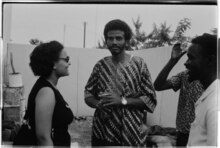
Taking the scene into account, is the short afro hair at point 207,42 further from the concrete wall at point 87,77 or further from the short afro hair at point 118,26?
the short afro hair at point 118,26

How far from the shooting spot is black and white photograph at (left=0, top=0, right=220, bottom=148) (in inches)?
Answer: 106

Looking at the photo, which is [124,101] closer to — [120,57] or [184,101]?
[120,57]

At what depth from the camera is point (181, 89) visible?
2725 mm

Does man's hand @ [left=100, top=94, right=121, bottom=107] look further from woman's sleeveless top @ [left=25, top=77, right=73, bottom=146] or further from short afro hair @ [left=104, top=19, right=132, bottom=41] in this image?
short afro hair @ [left=104, top=19, right=132, bottom=41]

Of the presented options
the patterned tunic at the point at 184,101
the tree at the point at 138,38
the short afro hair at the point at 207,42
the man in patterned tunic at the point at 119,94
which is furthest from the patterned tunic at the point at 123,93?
the short afro hair at the point at 207,42

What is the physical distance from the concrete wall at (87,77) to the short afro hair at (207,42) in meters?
0.21

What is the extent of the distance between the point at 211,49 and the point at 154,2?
0.68 metres

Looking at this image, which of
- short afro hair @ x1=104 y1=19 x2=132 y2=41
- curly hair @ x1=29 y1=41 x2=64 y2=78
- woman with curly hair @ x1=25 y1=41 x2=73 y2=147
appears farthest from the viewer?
short afro hair @ x1=104 y1=19 x2=132 y2=41

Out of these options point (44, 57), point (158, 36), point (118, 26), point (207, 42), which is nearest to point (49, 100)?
point (44, 57)

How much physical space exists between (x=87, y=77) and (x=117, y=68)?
0.30m

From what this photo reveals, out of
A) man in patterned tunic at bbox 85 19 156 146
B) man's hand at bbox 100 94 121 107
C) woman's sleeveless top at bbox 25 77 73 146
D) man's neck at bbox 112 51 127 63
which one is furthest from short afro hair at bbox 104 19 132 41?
woman's sleeveless top at bbox 25 77 73 146

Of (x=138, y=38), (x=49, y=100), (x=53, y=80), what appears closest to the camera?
(x=49, y=100)

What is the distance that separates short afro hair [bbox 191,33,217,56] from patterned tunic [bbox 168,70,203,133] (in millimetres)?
290

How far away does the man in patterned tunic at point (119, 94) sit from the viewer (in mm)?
2711
